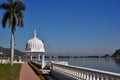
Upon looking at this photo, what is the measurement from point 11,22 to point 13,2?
3.60 m

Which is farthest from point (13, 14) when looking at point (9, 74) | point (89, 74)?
point (89, 74)

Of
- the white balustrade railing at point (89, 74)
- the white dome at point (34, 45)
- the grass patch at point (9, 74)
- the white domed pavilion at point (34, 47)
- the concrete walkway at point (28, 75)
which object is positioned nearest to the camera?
the white balustrade railing at point (89, 74)

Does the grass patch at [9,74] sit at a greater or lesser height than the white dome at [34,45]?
lesser

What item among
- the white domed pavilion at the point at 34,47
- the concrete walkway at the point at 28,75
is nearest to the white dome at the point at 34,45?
the white domed pavilion at the point at 34,47

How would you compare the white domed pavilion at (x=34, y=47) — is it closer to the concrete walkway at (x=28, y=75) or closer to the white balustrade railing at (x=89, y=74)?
the concrete walkway at (x=28, y=75)

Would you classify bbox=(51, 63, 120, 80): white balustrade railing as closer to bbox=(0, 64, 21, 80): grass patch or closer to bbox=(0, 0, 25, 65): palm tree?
bbox=(0, 64, 21, 80): grass patch

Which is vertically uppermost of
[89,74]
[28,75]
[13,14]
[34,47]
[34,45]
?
[13,14]

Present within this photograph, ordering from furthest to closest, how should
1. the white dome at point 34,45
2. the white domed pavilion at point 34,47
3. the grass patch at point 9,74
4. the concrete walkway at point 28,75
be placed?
the white dome at point 34,45, the white domed pavilion at point 34,47, the concrete walkway at point 28,75, the grass patch at point 9,74

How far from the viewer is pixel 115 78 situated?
837 cm

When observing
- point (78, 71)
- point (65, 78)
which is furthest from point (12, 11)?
point (78, 71)

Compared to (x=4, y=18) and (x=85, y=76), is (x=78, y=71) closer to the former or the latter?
(x=85, y=76)

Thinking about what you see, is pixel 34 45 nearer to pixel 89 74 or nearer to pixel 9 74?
pixel 9 74

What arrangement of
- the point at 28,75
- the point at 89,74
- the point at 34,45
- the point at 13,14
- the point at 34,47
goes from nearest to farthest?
the point at 89,74
the point at 28,75
the point at 13,14
the point at 34,47
the point at 34,45

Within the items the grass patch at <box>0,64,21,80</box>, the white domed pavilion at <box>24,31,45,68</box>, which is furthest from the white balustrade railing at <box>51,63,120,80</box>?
the white domed pavilion at <box>24,31,45,68</box>
